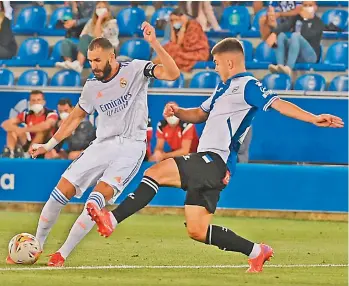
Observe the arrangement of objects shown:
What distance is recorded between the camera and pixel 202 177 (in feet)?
29.1

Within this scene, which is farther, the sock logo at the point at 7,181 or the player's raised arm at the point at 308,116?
the sock logo at the point at 7,181

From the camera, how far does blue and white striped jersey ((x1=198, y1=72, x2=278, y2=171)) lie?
29.2 ft

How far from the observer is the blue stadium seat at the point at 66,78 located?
1719 cm

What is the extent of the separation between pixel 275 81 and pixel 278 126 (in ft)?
3.71

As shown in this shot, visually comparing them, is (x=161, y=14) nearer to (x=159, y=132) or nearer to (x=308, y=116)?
(x=159, y=132)

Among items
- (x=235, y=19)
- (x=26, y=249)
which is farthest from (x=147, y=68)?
(x=235, y=19)

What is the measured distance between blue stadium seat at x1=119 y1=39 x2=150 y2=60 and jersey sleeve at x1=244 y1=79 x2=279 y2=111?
9.09 metres

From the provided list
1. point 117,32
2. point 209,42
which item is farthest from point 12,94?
point 209,42

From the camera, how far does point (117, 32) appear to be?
57.6 ft

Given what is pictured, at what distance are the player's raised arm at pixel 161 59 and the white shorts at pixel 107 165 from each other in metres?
0.73

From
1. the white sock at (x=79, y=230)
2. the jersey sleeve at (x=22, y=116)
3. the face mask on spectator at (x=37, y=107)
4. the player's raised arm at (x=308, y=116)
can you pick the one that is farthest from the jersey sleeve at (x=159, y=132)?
the player's raised arm at (x=308, y=116)

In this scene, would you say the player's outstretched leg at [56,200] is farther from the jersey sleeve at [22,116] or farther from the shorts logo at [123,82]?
the jersey sleeve at [22,116]

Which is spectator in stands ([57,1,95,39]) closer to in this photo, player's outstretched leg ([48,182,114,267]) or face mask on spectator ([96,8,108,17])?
face mask on spectator ([96,8,108,17])

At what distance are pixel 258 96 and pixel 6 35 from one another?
32.2ft
